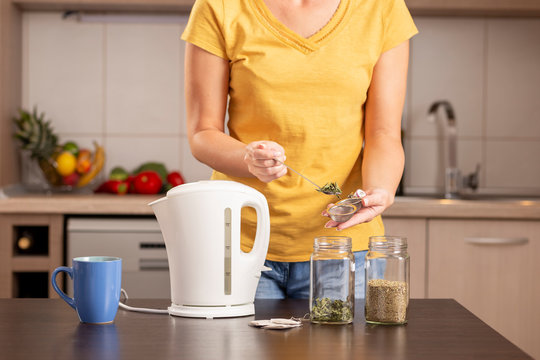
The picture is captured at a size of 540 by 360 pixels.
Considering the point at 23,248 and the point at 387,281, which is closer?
the point at 387,281

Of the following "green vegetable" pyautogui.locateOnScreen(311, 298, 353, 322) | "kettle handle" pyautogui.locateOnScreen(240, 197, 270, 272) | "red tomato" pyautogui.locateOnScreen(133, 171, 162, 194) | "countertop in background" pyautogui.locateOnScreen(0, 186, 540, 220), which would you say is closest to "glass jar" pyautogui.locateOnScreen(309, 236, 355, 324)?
"green vegetable" pyautogui.locateOnScreen(311, 298, 353, 322)

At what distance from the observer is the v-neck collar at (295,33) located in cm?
129

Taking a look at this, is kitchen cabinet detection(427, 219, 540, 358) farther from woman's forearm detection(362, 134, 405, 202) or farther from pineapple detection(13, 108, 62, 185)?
pineapple detection(13, 108, 62, 185)

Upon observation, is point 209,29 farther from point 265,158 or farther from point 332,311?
point 332,311

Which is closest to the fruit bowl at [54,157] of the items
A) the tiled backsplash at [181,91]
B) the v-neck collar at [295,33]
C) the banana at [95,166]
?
the banana at [95,166]

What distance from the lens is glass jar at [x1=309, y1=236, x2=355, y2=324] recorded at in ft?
3.34

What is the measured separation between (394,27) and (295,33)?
0.19 metres

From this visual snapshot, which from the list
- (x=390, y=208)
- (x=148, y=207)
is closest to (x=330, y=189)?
(x=390, y=208)

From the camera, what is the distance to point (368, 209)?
3.74 feet

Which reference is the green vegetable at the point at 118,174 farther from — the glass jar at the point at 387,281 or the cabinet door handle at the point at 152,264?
the glass jar at the point at 387,281

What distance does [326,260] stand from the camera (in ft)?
3.35

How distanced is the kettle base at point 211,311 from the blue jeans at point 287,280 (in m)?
0.19

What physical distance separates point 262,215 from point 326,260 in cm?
13

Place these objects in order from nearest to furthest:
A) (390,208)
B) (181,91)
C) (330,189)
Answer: (330,189) → (390,208) → (181,91)
